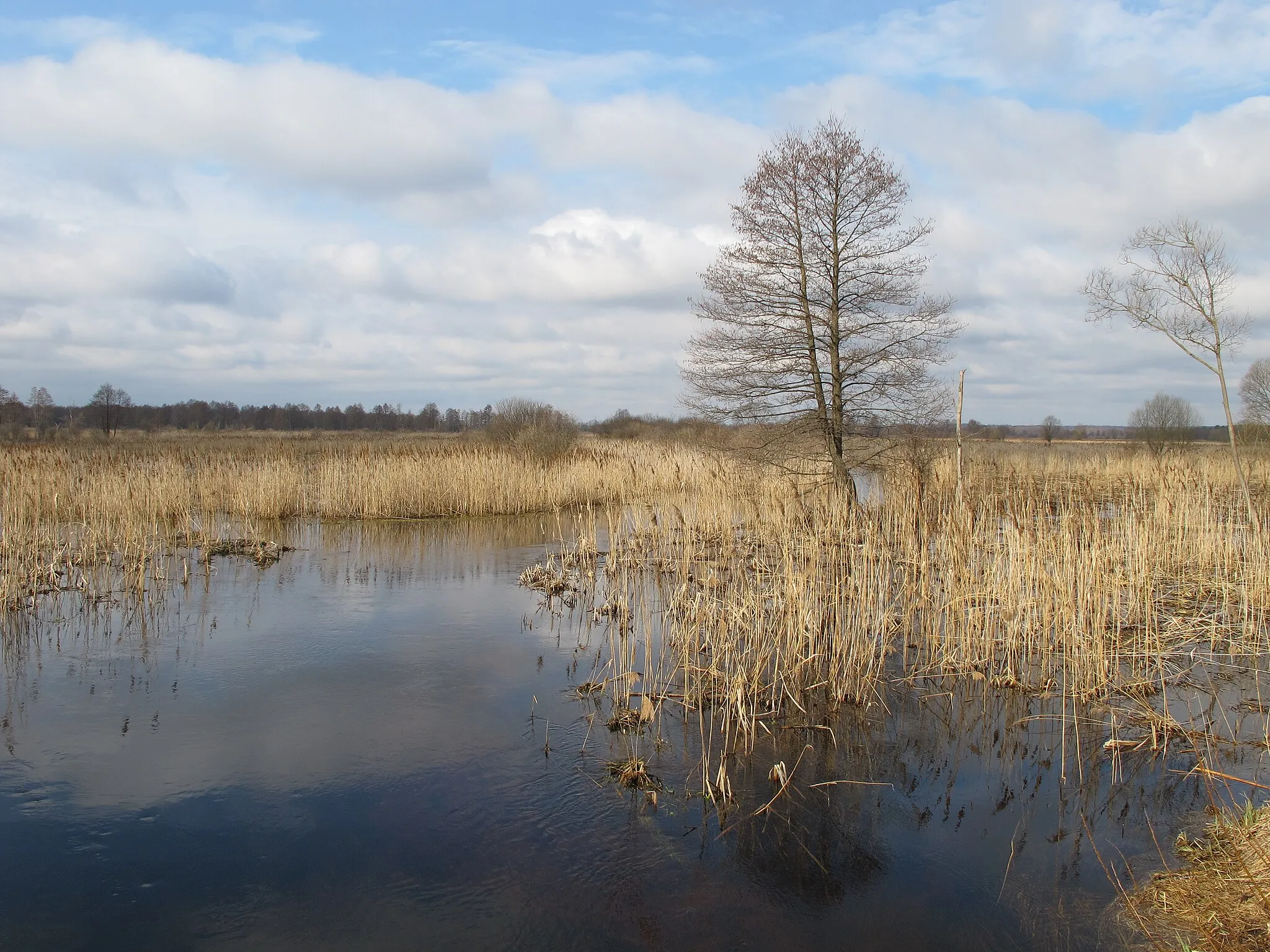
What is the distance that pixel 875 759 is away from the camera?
505cm

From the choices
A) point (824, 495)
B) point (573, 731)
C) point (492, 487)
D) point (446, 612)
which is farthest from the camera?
point (492, 487)

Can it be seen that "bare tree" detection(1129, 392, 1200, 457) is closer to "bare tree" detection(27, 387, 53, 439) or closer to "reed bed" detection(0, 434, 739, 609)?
"reed bed" detection(0, 434, 739, 609)

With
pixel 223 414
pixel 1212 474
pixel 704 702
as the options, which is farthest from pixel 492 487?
pixel 223 414

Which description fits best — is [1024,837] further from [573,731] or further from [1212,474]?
[1212,474]

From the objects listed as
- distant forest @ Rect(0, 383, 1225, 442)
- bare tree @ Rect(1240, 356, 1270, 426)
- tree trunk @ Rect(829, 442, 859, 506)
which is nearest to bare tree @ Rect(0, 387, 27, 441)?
distant forest @ Rect(0, 383, 1225, 442)

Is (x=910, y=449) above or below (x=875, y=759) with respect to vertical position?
above

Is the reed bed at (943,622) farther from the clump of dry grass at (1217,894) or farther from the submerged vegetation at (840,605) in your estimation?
the clump of dry grass at (1217,894)

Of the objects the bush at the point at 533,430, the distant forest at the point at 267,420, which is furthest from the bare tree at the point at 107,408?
the bush at the point at 533,430

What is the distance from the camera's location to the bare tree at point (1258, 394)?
24641mm

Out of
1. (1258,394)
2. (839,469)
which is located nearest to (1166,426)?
(1258,394)

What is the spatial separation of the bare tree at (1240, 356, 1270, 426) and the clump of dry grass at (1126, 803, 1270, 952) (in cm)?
2604

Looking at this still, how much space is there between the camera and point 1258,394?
25141 mm

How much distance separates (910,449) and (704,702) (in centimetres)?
928

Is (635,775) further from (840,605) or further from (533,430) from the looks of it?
(533,430)
